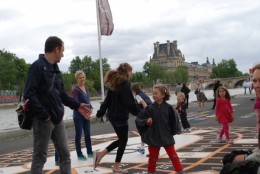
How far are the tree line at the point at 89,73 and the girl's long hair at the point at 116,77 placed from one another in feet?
136

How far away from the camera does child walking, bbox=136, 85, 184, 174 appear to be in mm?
5543

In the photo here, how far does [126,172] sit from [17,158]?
3285 mm

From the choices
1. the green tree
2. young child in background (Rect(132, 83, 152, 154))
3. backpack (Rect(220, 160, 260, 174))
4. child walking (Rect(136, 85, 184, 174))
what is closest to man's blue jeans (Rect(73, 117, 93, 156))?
young child in background (Rect(132, 83, 152, 154))

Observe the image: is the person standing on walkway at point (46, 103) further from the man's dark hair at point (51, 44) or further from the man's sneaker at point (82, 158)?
the man's sneaker at point (82, 158)

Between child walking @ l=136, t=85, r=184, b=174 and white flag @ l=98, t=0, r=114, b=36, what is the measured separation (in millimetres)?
13052

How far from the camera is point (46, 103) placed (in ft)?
15.3

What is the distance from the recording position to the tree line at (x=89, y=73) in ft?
274

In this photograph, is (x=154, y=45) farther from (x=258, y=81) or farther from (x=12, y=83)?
(x=258, y=81)

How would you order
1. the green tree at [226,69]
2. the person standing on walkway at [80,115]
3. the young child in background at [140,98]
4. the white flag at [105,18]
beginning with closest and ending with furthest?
1. the young child in background at [140,98]
2. the person standing on walkway at [80,115]
3. the white flag at [105,18]
4. the green tree at [226,69]

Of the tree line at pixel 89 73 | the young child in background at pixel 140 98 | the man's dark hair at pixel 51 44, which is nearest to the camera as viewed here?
the man's dark hair at pixel 51 44

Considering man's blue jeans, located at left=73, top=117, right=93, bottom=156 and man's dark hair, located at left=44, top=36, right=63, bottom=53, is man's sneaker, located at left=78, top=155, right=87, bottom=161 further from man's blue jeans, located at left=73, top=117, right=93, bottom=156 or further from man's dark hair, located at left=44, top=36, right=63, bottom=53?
man's dark hair, located at left=44, top=36, right=63, bottom=53

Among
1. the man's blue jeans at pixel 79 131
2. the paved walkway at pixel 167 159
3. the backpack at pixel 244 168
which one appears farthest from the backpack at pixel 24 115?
the man's blue jeans at pixel 79 131

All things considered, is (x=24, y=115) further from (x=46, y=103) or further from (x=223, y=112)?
(x=223, y=112)

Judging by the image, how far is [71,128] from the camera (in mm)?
14727
